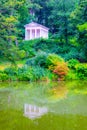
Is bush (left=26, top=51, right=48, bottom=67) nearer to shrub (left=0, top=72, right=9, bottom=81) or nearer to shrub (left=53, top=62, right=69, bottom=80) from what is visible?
shrub (left=53, top=62, right=69, bottom=80)

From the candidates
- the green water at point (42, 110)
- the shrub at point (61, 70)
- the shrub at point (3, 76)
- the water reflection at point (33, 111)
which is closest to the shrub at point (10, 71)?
the shrub at point (3, 76)

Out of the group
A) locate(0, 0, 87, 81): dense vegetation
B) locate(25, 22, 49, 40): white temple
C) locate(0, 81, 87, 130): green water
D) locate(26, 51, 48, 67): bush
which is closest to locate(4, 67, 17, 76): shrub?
locate(0, 0, 87, 81): dense vegetation

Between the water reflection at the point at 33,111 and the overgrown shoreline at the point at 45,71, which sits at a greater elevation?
the water reflection at the point at 33,111

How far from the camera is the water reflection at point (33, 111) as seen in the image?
1427 cm

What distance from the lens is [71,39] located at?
4288 cm

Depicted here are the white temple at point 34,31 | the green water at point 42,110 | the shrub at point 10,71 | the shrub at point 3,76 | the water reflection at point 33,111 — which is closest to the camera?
the green water at point 42,110

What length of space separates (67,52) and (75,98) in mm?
22753

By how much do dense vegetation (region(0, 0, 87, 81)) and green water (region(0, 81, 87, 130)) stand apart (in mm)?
2190

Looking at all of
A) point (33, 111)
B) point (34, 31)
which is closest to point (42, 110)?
point (33, 111)

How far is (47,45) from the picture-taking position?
43938mm

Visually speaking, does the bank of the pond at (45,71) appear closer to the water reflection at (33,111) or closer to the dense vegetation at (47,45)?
the dense vegetation at (47,45)

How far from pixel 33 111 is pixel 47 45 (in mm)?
29015

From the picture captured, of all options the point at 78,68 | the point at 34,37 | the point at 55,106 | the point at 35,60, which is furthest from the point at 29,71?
the point at 34,37

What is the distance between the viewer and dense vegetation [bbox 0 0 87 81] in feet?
60.8
